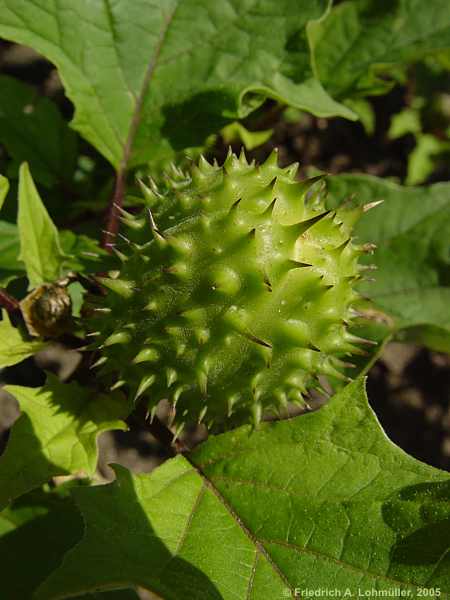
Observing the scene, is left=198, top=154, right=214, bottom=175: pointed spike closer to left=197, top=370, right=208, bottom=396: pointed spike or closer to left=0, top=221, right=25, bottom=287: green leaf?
left=197, top=370, right=208, bottom=396: pointed spike

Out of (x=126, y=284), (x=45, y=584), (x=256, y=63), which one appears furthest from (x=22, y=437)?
(x=256, y=63)

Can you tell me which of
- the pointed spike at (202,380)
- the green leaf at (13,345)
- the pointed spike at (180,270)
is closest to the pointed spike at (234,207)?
the pointed spike at (180,270)

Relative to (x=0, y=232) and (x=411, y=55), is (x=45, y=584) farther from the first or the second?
(x=411, y=55)

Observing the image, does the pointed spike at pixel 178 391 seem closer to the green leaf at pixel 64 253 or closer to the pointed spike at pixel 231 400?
the pointed spike at pixel 231 400

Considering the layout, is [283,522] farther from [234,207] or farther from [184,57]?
[184,57]

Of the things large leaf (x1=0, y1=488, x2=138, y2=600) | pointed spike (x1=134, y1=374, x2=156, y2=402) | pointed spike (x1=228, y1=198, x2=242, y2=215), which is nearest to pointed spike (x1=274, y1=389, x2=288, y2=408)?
pointed spike (x1=134, y1=374, x2=156, y2=402)
